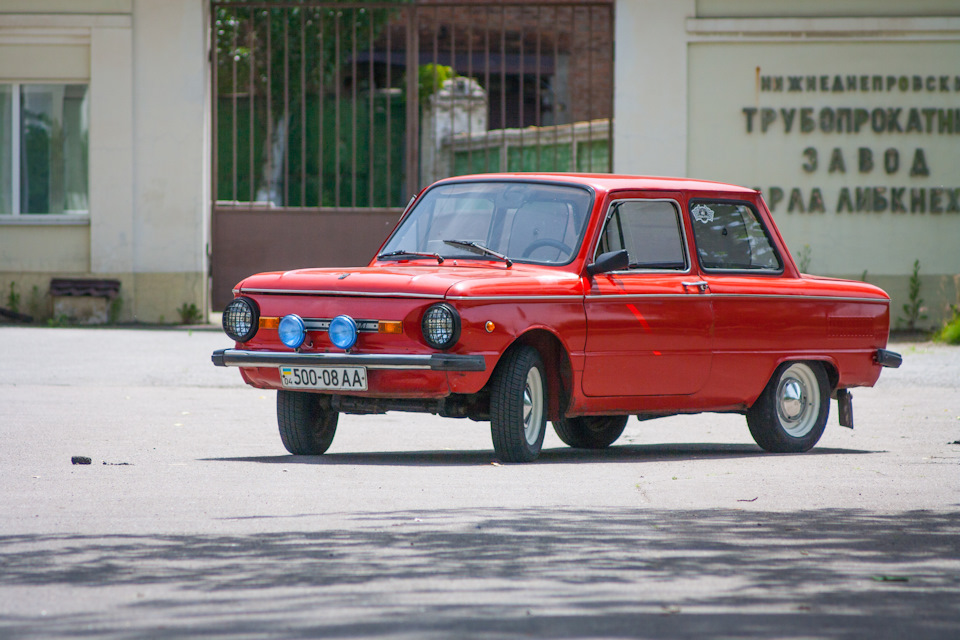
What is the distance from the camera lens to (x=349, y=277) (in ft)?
26.5

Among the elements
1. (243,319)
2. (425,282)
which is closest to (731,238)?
(425,282)

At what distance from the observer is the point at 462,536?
5.73m

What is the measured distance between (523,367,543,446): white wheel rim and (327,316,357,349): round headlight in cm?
99

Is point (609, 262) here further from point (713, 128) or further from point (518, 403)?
point (713, 128)

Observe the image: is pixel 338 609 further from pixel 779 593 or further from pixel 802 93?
pixel 802 93

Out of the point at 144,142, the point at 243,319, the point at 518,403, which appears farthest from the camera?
the point at 144,142

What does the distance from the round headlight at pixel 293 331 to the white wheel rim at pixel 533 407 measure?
124 centimetres

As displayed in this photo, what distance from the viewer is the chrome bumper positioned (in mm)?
7664

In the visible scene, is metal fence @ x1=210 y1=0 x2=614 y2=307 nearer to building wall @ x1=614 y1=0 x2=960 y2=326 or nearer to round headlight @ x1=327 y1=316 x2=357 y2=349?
building wall @ x1=614 y1=0 x2=960 y2=326


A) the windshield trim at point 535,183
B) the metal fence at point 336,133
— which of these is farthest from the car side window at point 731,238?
the metal fence at point 336,133

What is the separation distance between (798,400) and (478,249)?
243 centimetres

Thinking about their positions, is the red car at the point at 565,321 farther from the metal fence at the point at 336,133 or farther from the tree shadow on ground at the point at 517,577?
the metal fence at the point at 336,133

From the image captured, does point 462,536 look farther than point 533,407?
No

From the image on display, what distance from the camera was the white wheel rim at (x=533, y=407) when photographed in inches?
321
